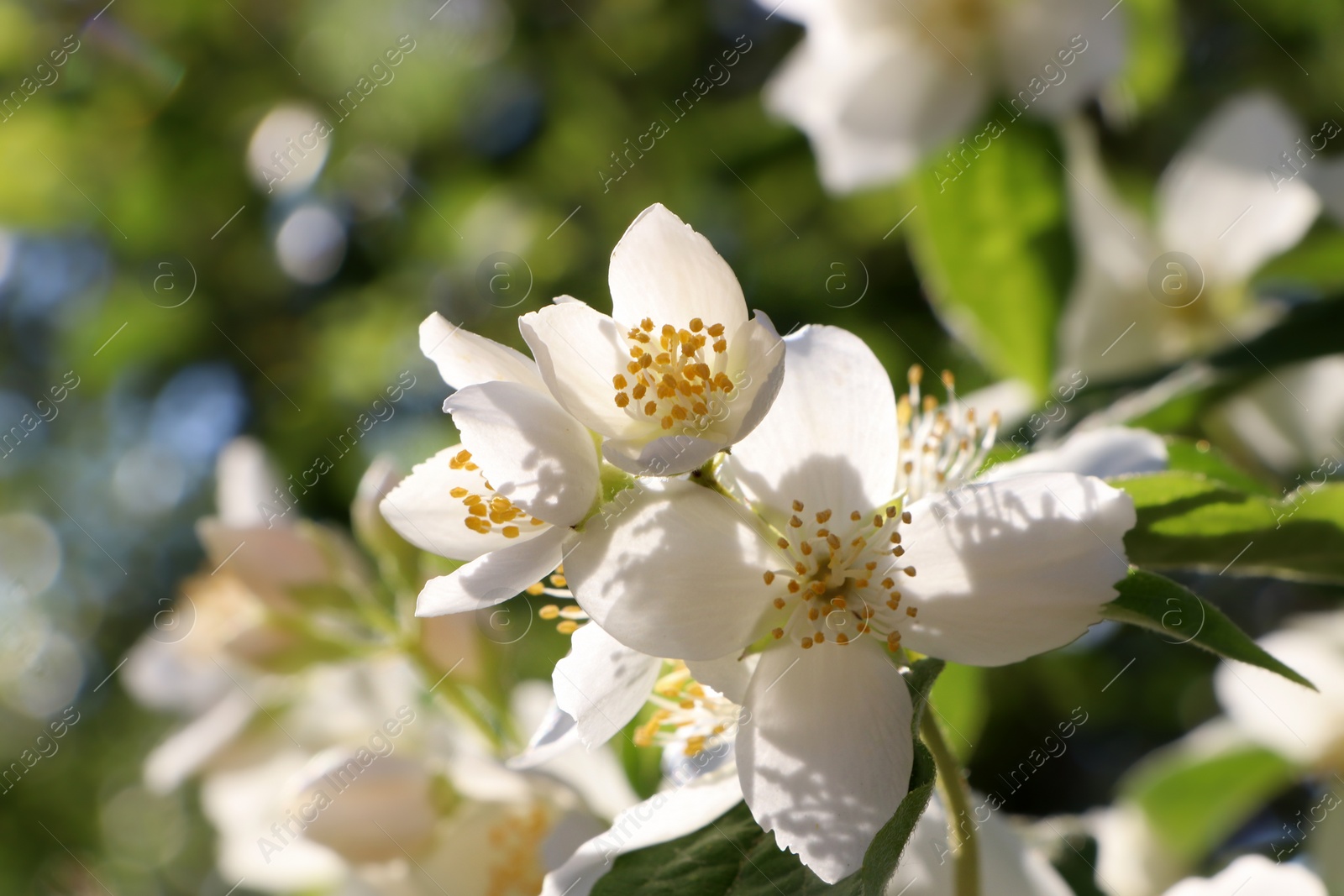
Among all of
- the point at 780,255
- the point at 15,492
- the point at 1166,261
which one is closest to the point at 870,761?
the point at 1166,261

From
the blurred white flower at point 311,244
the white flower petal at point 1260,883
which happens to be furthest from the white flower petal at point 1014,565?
the blurred white flower at point 311,244

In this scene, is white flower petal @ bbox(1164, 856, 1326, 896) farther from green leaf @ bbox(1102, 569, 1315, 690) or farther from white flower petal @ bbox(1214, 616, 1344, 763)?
white flower petal @ bbox(1214, 616, 1344, 763)

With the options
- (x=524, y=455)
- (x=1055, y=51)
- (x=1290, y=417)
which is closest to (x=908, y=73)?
(x=1055, y=51)

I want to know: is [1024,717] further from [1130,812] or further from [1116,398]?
[1116,398]

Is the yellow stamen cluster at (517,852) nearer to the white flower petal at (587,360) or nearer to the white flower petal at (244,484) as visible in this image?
the white flower petal at (587,360)

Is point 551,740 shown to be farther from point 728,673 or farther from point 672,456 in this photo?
point 672,456
